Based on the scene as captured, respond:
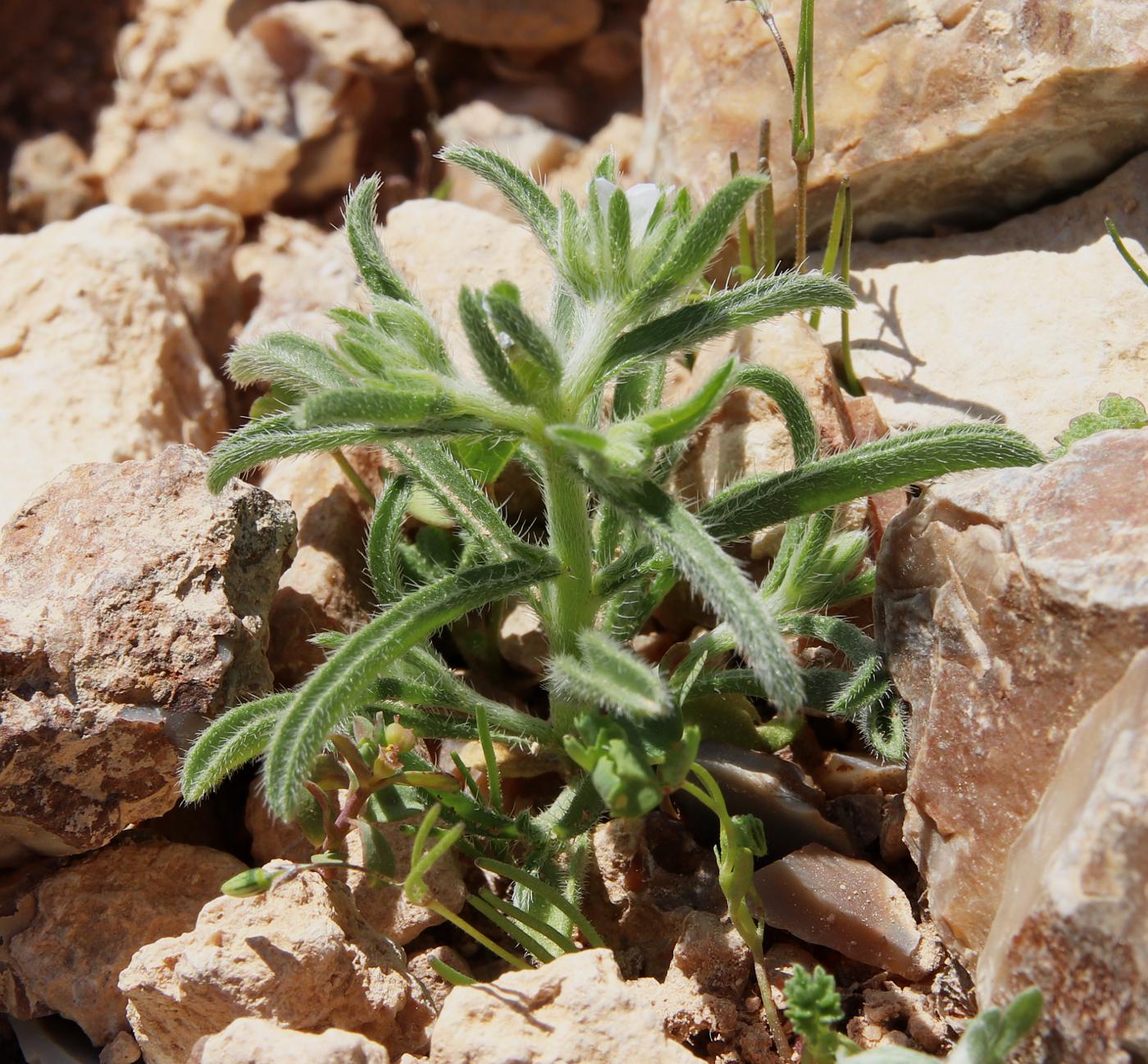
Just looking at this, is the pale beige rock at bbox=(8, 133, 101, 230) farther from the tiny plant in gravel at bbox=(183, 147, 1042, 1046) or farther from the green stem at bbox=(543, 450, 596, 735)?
the green stem at bbox=(543, 450, 596, 735)

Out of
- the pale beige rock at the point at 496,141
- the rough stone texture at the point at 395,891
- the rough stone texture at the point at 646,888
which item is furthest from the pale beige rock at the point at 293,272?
the rough stone texture at the point at 646,888

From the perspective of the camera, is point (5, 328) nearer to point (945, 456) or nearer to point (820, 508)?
point (820, 508)

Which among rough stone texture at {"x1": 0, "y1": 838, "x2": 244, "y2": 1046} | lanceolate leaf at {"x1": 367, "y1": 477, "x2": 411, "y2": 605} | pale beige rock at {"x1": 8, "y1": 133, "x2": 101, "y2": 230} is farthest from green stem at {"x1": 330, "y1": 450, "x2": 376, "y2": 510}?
pale beige rock at {"x1": 8, "y1": 133, "x2": 101, "y2": 230}

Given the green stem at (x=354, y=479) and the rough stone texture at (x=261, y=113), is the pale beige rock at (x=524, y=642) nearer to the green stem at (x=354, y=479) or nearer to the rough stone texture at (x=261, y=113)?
the green stem at (x=354, y=479)

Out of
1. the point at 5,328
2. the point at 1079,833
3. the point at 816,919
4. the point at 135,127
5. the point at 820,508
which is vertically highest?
the point at 135,127

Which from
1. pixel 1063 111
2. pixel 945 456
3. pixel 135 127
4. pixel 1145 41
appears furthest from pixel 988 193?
pixel 135 127

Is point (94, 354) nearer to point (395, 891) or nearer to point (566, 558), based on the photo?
point (566, 558)
